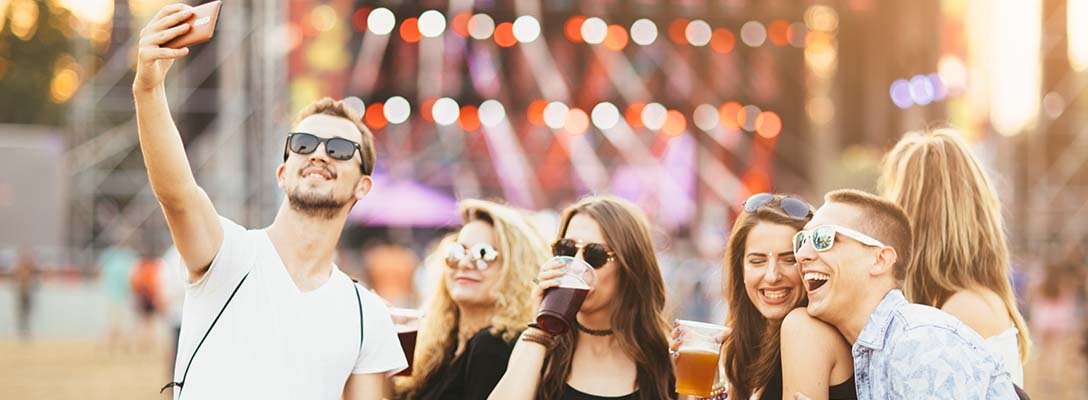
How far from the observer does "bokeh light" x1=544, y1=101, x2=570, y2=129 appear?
81.4 feet

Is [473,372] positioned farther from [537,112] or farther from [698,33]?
[698,33]

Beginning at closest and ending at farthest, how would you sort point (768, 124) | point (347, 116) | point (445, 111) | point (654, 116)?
point (347, 116)
point (445, 111)
point (654, 116)
point (768, 124)

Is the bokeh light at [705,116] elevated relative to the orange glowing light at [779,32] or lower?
lower

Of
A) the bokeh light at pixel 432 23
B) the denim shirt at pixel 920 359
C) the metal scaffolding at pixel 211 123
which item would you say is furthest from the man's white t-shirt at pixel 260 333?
the bokeh light at pixel 432 23

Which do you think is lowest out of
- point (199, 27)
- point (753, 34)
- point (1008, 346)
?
point (1008, 346)

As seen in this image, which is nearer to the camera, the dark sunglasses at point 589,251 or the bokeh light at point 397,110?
the dark sunglasses at point 589,251

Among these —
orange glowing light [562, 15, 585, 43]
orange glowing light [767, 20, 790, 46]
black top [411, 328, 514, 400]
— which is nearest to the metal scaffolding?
orange glowing light [562, 15, 585, 43]

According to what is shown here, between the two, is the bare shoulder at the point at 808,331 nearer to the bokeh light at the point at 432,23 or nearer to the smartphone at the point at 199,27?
the smartphone at the point at 199,27

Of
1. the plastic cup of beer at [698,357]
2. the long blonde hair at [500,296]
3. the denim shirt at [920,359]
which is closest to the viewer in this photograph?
the denim shirt at [920,359]

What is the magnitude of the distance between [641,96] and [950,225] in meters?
21.9

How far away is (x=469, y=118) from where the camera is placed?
24469mm

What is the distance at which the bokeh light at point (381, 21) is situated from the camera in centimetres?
2245

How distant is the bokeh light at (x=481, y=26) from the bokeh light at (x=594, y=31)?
8.92 feet

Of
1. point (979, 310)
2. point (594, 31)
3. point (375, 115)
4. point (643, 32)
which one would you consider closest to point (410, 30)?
point (375, 115)
